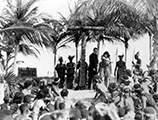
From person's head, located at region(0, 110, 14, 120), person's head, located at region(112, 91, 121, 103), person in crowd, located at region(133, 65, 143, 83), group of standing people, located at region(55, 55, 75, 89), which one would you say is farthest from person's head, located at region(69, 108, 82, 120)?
group of standing people, located at region(55, 55, 75, 89)

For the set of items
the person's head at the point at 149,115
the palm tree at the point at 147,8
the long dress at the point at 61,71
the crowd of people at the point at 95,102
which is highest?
the palm tree at the point at 147,8

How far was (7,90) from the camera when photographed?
9.67 metres

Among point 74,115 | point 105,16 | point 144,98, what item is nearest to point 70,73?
point 105,16

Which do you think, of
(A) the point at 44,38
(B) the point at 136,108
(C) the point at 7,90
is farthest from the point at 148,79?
(C) the point at 7,90

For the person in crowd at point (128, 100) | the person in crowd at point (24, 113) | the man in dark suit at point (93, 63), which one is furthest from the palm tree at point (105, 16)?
the person in crowd at point (24, 113)

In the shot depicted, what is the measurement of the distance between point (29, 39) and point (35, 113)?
3.88 meters

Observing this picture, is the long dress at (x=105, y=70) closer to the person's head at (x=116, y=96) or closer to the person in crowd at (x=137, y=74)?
the person in crowd at (x=137, y=74)

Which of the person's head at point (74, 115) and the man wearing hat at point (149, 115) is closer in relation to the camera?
the person's head at point (74, 115)

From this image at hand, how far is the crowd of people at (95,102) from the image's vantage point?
472 cm

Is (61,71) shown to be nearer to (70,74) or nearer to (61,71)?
(61,71)

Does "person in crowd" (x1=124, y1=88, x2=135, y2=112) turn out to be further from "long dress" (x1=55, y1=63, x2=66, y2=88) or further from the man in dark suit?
"long dress" (x1=55, y1=63, x2=66, y2=88)

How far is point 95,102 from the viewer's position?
7762 millimetres

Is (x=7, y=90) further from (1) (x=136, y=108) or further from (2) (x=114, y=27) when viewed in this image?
(2) (x=114, y=27)

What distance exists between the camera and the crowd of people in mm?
4723
